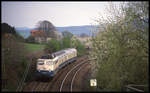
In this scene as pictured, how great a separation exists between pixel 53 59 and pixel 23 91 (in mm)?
5041

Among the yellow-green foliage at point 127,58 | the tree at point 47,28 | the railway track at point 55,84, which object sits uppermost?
the tree at point 47,28

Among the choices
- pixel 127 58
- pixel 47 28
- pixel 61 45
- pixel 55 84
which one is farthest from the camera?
pixel 47 28

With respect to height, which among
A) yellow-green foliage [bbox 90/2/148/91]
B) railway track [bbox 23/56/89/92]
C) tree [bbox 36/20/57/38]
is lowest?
railway track [bbox 23/56/89/92]

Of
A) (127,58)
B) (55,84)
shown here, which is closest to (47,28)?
(55,84)

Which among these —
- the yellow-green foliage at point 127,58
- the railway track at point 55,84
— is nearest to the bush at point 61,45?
the railway track at point 55,84

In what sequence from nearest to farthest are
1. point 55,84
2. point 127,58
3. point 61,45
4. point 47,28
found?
point 127,58 → point 55,84 → point 61,45 → point 47,28

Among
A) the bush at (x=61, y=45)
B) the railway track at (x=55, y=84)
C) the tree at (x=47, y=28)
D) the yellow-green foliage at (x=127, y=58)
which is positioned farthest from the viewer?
the tree at (x=47, y=28)

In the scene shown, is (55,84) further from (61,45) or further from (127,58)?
(61,45)

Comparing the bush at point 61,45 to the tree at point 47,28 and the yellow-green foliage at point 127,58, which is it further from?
the yellow-green foliage at point 127,58

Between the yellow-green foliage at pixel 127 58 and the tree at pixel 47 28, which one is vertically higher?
the tree at pixel 47 28

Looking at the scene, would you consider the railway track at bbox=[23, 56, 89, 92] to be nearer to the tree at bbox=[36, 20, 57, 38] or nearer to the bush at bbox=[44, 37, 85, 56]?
the bush at bbox=[44, 37, 85, 56]

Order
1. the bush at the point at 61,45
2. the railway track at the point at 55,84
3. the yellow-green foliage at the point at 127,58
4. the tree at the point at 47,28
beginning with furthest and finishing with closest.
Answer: the tree at the point at 47,28
the bush at the point at 61,45
the railway track at the point at 55,84
the yellow-green foliage at the point at 127,58

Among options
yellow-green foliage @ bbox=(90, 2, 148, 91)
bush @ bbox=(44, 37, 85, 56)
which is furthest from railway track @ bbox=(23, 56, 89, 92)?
bush @ bbox=(44, 37, 85, 56)

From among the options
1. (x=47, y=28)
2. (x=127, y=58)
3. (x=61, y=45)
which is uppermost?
(x=47, y=28)
